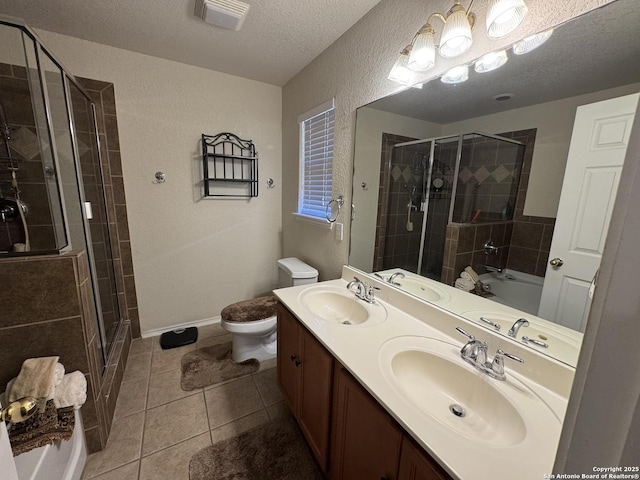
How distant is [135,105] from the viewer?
6.63ft

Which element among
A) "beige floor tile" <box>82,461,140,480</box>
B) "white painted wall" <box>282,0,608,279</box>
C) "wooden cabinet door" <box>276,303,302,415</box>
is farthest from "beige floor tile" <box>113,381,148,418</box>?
"white painted wall" <box>282,0,608,279</box>

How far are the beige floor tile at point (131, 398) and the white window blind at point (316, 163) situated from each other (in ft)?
5.69

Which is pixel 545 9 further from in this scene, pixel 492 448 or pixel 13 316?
pixel 13 316

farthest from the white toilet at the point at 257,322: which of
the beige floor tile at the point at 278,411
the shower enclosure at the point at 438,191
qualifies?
the shower enclosure at the point at 438,191

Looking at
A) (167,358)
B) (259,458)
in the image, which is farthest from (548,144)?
(167,358)

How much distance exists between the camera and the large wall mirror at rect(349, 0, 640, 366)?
0.76m

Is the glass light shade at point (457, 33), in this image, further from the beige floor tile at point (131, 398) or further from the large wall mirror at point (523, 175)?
the beige floor tile at point (131, 398)

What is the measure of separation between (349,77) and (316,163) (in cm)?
65

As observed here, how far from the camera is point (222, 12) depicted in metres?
1.45

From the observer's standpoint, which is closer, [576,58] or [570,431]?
[570,431]

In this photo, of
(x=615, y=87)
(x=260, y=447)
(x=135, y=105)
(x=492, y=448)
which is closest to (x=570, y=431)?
(x=492, y=448)

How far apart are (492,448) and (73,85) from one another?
2682mm

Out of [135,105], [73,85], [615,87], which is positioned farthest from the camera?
[135,105]

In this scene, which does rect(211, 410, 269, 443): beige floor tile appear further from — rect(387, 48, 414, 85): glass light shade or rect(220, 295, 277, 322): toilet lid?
rect(387, 48, 414, 85): glass light shade
